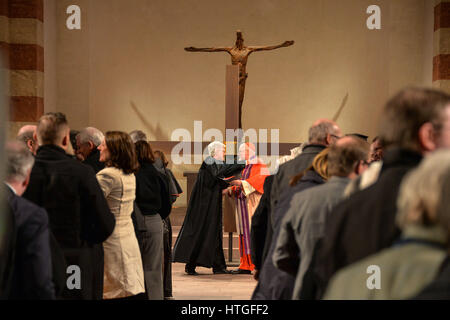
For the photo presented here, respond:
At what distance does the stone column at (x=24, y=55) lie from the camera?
862 cm

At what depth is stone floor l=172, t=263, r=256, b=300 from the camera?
6.01 metres

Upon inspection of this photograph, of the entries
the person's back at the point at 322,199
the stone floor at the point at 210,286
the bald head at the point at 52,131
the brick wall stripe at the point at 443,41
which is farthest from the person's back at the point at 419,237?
the brick wall stripe at the point at 443,41

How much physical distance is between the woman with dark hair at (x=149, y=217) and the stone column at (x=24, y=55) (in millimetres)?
4379

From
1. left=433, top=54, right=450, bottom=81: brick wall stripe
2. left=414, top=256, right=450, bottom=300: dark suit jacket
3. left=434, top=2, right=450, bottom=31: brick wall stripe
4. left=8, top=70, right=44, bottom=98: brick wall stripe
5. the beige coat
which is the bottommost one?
the beige coat

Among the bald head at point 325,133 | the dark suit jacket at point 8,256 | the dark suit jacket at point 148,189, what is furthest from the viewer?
the dark suit jacket at point 148,189

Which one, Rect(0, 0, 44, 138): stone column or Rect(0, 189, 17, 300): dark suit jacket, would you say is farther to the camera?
Rect(0, 0, 44, 138): stone column

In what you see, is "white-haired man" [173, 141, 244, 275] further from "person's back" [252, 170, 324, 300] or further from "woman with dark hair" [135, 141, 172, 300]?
"person's back" [252, 170, 324, 300]

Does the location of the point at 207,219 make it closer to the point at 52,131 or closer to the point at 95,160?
the point at 95,160

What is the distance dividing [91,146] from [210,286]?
8.42 ft

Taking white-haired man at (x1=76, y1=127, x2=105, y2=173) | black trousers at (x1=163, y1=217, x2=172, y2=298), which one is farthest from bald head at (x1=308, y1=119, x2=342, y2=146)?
black trousers at (x1=163, y1=217, x2=172, y2=298)

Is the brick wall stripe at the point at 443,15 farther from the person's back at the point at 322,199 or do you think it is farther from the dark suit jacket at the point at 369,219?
the dark suit jacket at the point at 369,219

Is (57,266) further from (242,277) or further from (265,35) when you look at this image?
(265,35)

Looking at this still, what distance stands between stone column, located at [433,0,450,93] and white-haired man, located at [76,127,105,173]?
597 centimetres

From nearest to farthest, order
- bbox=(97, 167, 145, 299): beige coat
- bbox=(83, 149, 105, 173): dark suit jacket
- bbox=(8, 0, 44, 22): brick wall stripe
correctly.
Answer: bbox=(97, 167, 145, 299): beige coat
bbox=(83, 149, 105, 173): dark suit jacket
bbox=(8, 0, 44, 22): brick wall stripe
